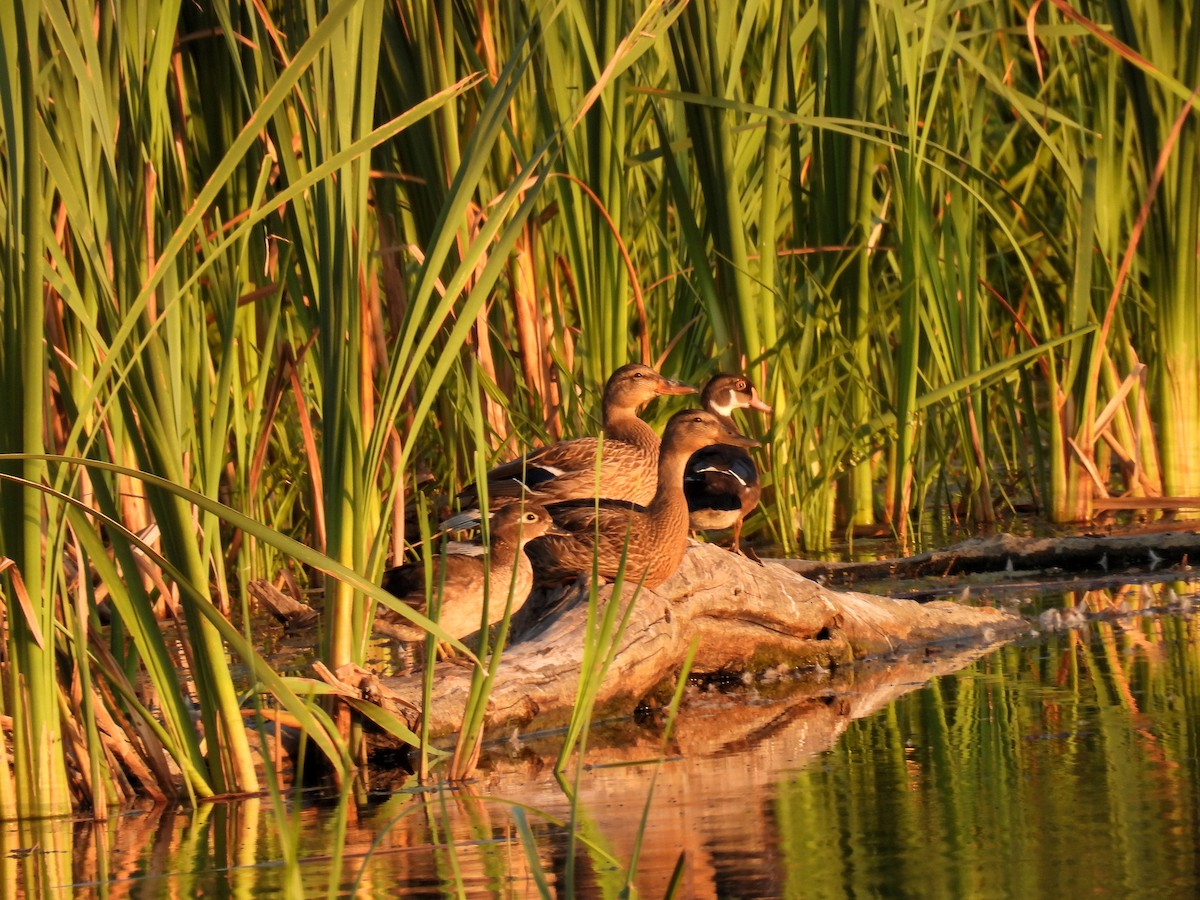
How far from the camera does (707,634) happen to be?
5473mm

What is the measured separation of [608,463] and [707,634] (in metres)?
2.45

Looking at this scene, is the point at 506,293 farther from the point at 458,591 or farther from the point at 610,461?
the point at 458,591

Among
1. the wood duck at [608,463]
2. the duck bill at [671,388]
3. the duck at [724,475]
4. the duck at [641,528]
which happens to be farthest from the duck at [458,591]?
the duck bill at [671,388]

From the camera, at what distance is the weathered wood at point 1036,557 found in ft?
22.2

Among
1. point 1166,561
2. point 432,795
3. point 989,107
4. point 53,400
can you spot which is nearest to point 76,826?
point 432,795

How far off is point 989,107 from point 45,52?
6.41 meters

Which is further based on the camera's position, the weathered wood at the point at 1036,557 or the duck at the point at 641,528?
the weathered wood at the point at 1036,557

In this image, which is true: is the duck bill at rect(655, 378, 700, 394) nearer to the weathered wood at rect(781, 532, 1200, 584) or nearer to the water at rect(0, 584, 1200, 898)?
the weathered wood at rect(781, 532, 1200, 584)

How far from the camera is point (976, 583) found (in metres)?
6.64

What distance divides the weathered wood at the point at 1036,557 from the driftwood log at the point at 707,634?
763mm

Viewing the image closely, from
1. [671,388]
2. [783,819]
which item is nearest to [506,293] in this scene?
[671,388]

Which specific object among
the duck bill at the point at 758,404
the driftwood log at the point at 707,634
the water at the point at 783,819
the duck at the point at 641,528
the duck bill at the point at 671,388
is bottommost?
the water at the point at 783,819

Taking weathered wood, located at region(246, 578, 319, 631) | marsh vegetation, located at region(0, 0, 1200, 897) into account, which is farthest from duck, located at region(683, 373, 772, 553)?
weathered wood, located at region(246, 578, 319, 631)

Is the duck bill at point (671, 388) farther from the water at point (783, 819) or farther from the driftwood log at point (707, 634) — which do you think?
the water at point (783, 819)
